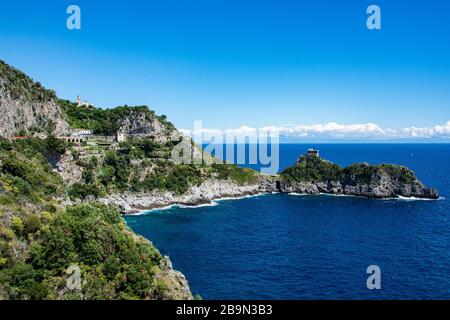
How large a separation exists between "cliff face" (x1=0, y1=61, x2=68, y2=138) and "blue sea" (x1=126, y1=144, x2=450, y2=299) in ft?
126

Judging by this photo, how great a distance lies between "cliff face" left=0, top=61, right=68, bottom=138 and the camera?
95.4 metres

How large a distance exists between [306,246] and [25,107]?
3199 inches

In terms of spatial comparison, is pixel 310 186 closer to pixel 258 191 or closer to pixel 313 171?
pixel 313 171

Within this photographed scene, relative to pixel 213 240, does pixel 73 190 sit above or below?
above

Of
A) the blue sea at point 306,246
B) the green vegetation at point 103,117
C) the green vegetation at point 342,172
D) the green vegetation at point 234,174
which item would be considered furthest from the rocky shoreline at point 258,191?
the green vegetation at point 103,117

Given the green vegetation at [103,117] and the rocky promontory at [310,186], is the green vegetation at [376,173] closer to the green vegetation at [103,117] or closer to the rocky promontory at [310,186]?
the rocky promontory at [310,186]

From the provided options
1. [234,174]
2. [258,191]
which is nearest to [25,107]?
[234,174]

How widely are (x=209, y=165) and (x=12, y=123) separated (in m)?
57.2

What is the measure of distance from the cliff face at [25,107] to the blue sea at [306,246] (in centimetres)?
3838

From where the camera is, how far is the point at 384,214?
3730 inches

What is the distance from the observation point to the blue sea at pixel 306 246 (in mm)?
50375

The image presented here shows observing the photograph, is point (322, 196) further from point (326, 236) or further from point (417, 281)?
point (417, 281)
